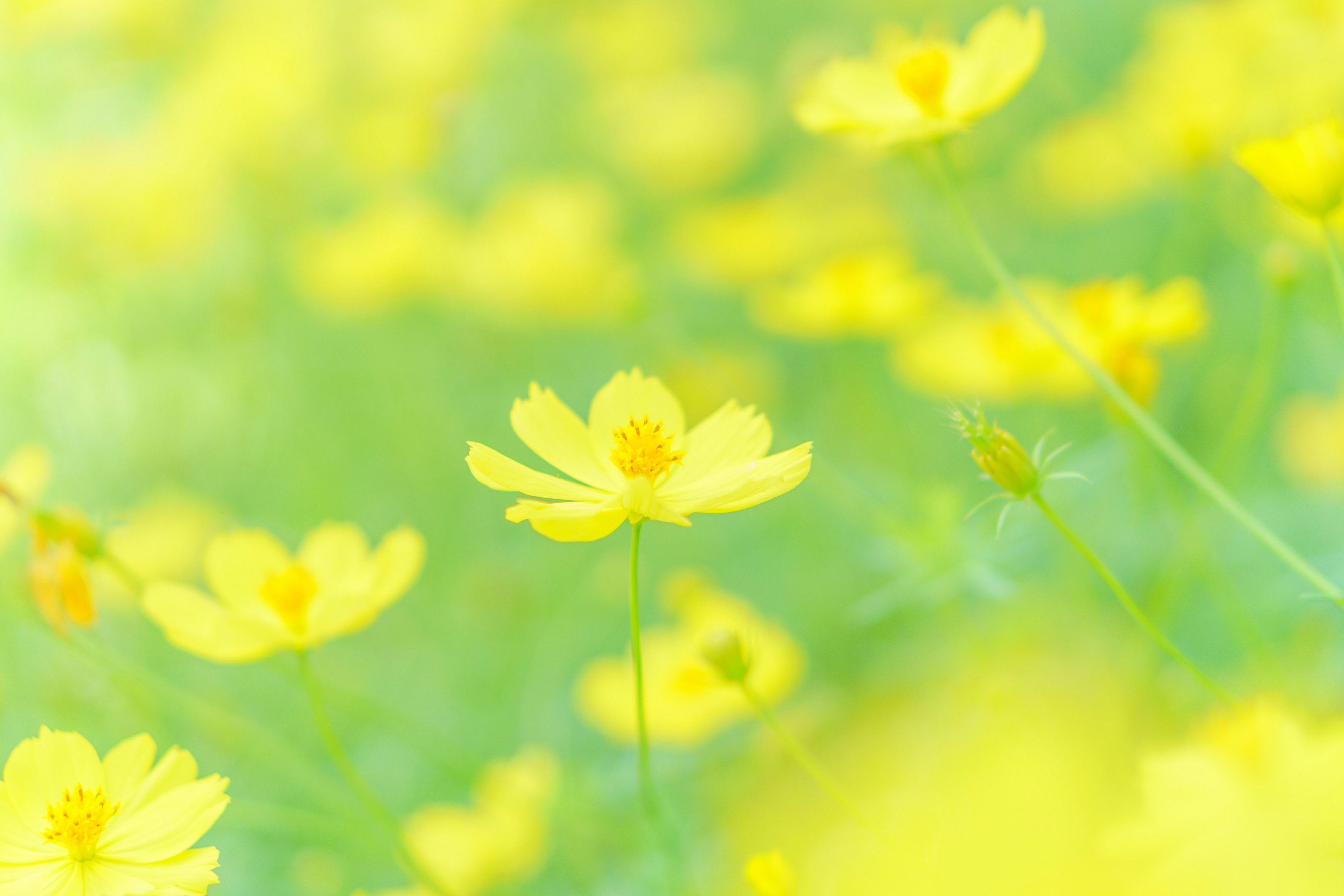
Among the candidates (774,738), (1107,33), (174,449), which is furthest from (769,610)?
(1107,33)

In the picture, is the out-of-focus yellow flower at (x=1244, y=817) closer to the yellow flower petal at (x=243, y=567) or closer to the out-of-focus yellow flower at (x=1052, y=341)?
the out-of-focus yellow flower at (x=1052, y=341)

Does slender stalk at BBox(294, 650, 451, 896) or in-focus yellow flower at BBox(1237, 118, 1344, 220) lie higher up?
in-focus yellow flower at BBox(1237, 118, 1344, 220)

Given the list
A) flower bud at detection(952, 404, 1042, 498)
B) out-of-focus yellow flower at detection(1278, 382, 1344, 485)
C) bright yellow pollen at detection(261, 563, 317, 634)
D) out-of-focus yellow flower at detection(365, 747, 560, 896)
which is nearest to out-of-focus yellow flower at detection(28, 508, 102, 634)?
bright yellow pollen at detection(261, 563, 317, 634)

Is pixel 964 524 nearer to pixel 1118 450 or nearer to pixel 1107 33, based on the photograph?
pixel 1118 450

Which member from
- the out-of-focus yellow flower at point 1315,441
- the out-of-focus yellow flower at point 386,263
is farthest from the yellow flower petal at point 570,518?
the out-of-focus yellow flower at point 386,263

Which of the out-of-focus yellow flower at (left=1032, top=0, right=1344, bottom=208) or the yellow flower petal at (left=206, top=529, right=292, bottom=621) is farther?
the out-of-focus yellow flower at (left=1032, top=0, right=1344, bottom=208)

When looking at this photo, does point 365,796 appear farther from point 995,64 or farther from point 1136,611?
point 995,64

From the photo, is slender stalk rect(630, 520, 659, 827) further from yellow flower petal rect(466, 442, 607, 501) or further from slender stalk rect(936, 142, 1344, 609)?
slender stalk rect(936, 142, 1344, 609)
